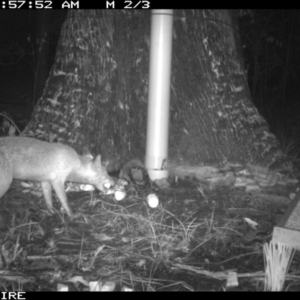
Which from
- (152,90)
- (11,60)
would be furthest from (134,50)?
(11,60)

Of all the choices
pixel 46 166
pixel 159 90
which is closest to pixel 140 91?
pixel 159 90

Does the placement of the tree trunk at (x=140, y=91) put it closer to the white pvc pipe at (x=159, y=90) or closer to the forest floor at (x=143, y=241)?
the white pvc pipe at (x=159, y=90)

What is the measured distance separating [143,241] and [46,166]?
1.57 m

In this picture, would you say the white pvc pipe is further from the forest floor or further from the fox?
the fox

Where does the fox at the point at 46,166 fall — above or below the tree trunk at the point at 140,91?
below

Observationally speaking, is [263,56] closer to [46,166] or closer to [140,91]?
[140,91]

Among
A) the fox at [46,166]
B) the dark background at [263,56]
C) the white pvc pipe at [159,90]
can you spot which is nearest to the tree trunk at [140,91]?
the white pvc pipe at [159,90]

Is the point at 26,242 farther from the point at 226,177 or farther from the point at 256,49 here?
the point at 256,49

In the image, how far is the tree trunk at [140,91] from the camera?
20.0 feet

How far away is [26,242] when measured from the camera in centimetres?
392

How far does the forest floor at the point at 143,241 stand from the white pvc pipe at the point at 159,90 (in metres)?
0.47

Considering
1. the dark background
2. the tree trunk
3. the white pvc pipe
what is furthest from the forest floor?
the dark background

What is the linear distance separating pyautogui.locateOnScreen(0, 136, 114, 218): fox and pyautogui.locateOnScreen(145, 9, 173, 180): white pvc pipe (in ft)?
2.33
